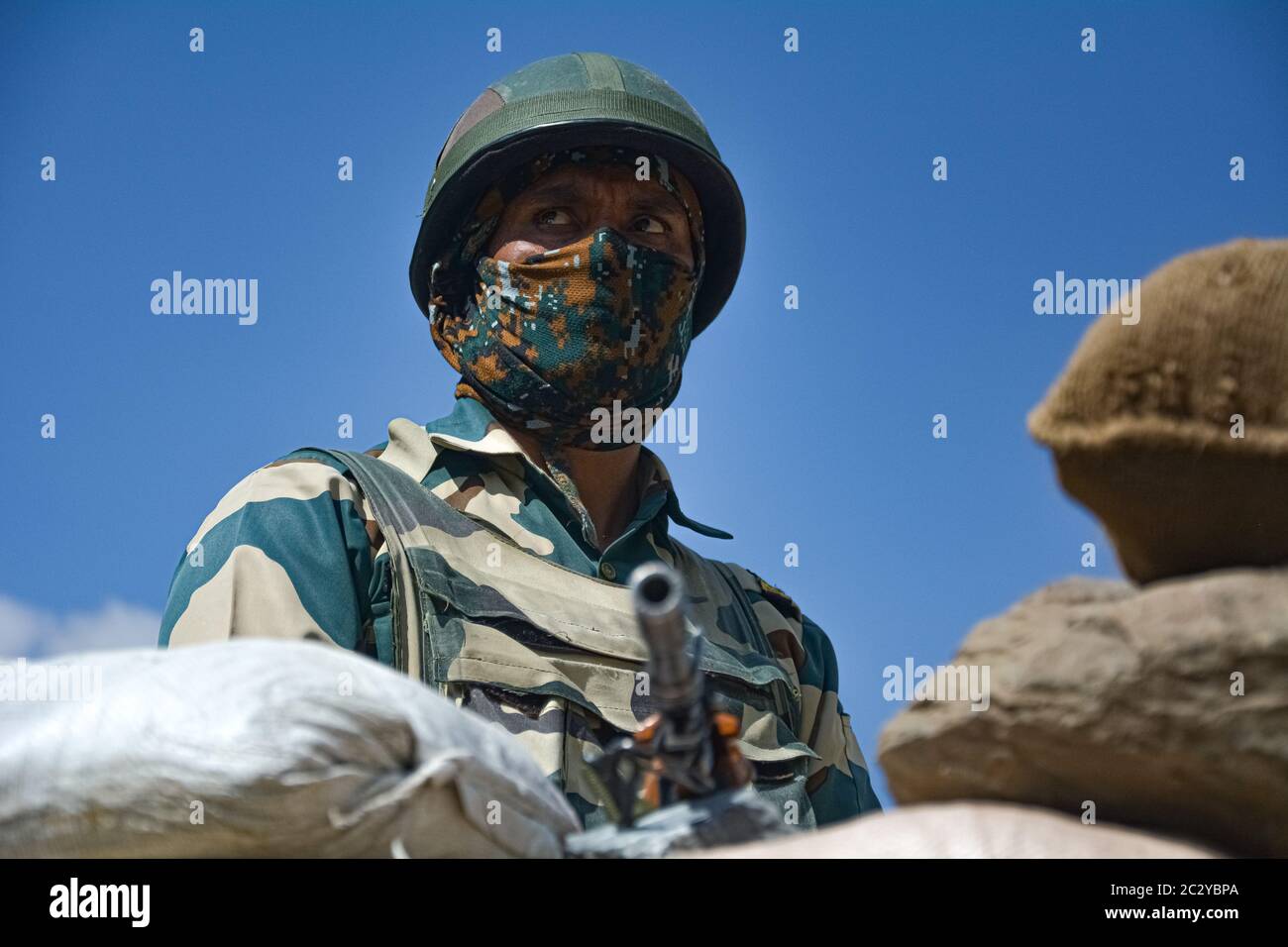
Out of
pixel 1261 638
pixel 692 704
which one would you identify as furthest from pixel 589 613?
pixel 1261 638

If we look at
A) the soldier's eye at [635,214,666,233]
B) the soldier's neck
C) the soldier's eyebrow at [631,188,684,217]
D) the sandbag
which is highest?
the soldier's eyebrow at [631,188,684,217]

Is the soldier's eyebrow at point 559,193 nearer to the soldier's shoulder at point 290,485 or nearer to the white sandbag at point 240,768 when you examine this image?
the soldier's shoulder at point 290,485

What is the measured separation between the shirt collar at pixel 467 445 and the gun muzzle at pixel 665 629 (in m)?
2.15

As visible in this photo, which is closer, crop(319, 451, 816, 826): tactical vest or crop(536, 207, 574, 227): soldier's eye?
crop(319, 451, 816, 826): tactical vest

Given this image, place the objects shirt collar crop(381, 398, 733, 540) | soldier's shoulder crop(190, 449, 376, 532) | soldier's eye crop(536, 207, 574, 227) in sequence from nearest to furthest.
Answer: soldier's shoulder crop(190, 449, 376, 532), shirt collar crop(381, 398, 733, 540), soldier's eye crop(536, 207, 574, 227)

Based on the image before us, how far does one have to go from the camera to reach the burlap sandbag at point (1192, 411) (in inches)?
72.6

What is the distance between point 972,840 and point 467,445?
239 cm

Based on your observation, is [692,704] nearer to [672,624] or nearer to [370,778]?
[672,624]

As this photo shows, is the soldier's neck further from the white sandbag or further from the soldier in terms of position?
the white sandbag

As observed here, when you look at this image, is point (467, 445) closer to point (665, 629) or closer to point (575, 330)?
point (575, 330)

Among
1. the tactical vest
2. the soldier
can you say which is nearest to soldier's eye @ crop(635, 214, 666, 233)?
the soldier

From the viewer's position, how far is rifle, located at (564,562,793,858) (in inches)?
71.1

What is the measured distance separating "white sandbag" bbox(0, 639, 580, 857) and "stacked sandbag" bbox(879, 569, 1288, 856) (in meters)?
0.57

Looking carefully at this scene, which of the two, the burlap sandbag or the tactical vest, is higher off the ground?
the burlap sandbag
